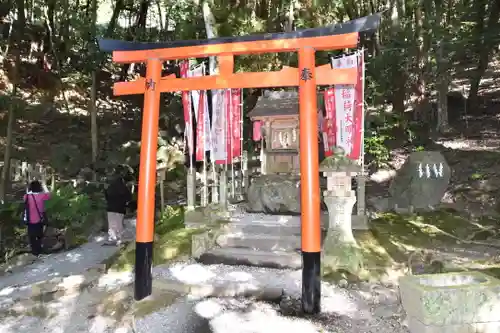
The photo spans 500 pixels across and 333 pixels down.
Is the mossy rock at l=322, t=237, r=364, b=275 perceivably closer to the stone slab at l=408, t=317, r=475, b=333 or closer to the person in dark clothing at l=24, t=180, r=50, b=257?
the stone slab at l=408, t=317, r=475, b=333

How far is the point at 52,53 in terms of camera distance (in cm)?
2298

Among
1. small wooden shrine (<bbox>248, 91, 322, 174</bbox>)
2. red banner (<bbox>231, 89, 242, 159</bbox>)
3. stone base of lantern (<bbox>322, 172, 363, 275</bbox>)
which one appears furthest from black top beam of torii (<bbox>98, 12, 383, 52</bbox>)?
small wooden shrine (<bbox>248, 91, 322, 174</bbox>)

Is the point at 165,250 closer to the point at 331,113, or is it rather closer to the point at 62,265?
the point at 62,265

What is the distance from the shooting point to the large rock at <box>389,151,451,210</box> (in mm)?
10805

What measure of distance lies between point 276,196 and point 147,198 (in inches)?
157

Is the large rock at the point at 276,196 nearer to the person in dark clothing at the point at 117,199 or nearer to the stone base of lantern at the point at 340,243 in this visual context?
the stone base of lantern at the point at 340,243

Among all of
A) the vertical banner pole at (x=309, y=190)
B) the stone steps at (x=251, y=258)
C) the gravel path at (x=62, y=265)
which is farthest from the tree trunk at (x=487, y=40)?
the gravel path at (x=62, y=265)

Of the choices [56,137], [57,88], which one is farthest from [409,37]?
[57,88]

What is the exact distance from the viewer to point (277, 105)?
10469mm

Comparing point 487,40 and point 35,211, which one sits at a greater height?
point 487,40

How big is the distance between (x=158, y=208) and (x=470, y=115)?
45.7ft

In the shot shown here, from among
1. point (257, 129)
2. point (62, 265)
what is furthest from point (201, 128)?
point (62, 265)

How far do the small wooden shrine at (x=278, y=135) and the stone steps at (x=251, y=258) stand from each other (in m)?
3.25

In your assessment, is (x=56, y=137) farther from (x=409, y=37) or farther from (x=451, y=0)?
(x=451, y=0)
